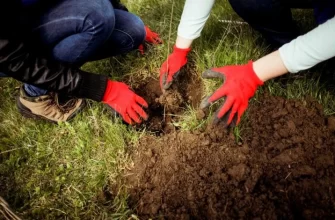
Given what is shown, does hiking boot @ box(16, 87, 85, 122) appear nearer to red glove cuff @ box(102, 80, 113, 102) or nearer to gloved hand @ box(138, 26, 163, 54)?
red glove cuff @ box(102, 80, 113, 102)

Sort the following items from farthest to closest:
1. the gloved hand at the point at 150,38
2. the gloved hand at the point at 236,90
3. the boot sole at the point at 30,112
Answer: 1. the gloved hand at the point at 150,38
2. the boot sole at the point at 30,112
3. the gloved hand at the point at 236,90

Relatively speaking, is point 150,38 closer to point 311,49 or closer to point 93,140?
point 93,140

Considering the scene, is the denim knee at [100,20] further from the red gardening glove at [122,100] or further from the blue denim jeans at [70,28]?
the red gardening glove at [122,100]

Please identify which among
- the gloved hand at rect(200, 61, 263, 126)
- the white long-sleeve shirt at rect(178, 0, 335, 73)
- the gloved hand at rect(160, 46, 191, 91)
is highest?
the white long-sleeve shirt at rect(178, 0, 335, 73)

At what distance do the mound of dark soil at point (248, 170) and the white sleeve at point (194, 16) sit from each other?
1.77ft

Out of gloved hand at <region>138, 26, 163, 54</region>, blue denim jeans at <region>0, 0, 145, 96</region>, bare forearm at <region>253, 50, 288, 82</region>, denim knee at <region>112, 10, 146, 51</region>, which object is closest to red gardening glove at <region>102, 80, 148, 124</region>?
blue denim jeans at <region>0, 0, 145, 96</region>

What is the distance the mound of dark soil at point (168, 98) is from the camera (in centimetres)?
171

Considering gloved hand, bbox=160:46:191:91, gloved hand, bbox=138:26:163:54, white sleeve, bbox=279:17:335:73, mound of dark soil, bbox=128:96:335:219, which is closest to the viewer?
white sleeve, bbox=279:17:335:73

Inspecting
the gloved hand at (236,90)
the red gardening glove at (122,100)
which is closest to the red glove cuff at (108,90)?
the red gardening glove at (122,100)

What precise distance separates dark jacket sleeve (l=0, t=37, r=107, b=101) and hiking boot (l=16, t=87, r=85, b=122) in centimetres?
32

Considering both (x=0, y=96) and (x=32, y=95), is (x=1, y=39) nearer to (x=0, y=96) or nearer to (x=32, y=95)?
(x=32, y=95)

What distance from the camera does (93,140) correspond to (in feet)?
5.46

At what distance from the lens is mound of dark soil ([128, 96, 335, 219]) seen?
125cm

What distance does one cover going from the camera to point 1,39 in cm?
117
